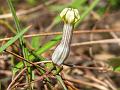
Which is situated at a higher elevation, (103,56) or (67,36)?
(67,36)

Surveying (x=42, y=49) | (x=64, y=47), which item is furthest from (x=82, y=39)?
(x=64, y=47)

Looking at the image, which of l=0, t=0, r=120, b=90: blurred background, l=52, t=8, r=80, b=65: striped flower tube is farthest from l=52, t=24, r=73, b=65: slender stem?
l=0, t=0, r=120, b=90: blurred background

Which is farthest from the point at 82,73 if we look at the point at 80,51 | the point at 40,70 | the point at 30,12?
the point at 30,12

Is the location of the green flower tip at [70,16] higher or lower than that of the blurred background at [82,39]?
higher

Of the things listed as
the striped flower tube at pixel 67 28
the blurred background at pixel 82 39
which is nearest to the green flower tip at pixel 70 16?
the striped flower tube at pixel 67 28

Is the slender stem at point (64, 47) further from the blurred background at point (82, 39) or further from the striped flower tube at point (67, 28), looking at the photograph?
the blurred background at point (82, 39)

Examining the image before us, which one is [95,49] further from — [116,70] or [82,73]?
[116,70]

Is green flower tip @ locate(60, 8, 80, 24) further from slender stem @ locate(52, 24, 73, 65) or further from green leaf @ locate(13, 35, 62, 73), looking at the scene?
green leaf @ locate(13, 35, 62, 73)

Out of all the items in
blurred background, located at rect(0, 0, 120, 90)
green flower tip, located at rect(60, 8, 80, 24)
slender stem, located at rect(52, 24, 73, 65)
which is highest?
green flower tip, located at rect(60, 8, 80, 24)
